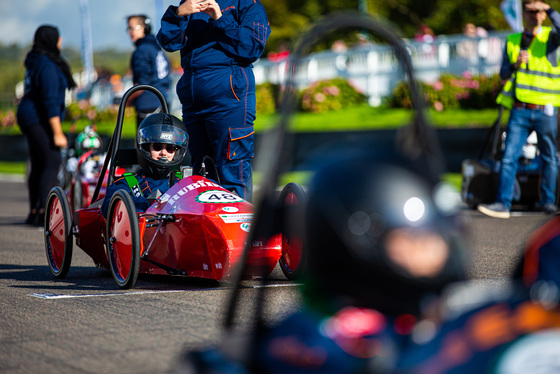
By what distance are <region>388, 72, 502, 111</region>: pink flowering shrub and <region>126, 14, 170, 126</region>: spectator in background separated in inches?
455

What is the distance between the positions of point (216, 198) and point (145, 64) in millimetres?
4016

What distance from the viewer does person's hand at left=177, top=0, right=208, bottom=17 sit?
586cm

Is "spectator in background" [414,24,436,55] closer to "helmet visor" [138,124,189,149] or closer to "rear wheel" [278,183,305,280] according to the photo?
"helmet visor" [138,124,189,149]

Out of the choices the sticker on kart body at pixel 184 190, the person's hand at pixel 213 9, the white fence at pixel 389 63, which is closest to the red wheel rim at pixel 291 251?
the sticker on kart body at pixel 184 190

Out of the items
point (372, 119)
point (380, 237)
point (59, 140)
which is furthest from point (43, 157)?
point (372, 119)

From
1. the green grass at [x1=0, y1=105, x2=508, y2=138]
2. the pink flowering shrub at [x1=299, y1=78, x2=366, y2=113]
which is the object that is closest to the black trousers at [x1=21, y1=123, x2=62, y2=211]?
the green grass at [x1=0, y1=105, x2=508, y2=138]

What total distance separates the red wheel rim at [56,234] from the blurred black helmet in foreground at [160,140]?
2.26 ft

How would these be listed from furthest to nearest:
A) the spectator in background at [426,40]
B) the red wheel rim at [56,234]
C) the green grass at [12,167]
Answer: the spectator in background at [426,40] < the green grass at [12,167] < the red wheel rim at [56,234]

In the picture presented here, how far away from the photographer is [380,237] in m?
2.59

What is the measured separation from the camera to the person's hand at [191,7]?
19.2 ft

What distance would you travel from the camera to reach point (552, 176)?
350 inches

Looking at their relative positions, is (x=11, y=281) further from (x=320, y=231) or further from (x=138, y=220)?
(x=320, y=231)

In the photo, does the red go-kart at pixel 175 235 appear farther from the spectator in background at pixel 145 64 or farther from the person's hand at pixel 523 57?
the person's hand at pixel 523 57

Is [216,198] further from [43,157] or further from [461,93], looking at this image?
[461,93]
